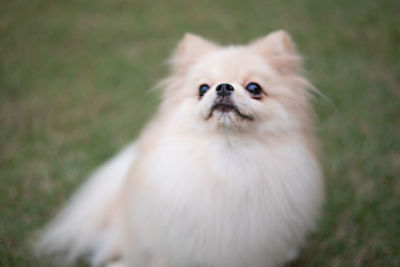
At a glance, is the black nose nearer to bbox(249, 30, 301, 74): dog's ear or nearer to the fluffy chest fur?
the fluffy chest fur

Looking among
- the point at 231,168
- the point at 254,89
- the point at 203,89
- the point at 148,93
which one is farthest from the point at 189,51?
the point at 148,93

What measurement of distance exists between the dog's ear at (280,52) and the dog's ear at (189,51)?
25cm

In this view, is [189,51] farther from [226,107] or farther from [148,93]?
[148,93]

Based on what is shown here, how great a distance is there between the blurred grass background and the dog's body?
693mm

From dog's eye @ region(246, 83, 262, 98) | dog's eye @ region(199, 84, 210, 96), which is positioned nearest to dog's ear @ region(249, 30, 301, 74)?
dog's eye @ region(246, 83, 262, 98)

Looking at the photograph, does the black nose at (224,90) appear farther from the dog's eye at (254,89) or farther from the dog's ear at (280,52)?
the dog's ear at (280,52)

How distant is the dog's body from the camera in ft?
4.46

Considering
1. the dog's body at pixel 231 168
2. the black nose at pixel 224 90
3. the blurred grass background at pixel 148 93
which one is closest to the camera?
the black nose at pixel 224 90

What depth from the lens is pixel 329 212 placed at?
220 cm

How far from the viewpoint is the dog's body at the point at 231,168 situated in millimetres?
1360

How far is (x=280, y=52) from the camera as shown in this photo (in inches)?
61.1

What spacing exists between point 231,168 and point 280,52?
62 centimetres

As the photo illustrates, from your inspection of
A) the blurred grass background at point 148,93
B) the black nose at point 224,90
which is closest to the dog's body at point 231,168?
the black nose at point 224,90

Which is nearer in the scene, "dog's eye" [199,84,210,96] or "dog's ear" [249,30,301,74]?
"dog's eye" [199,84,210,96]
